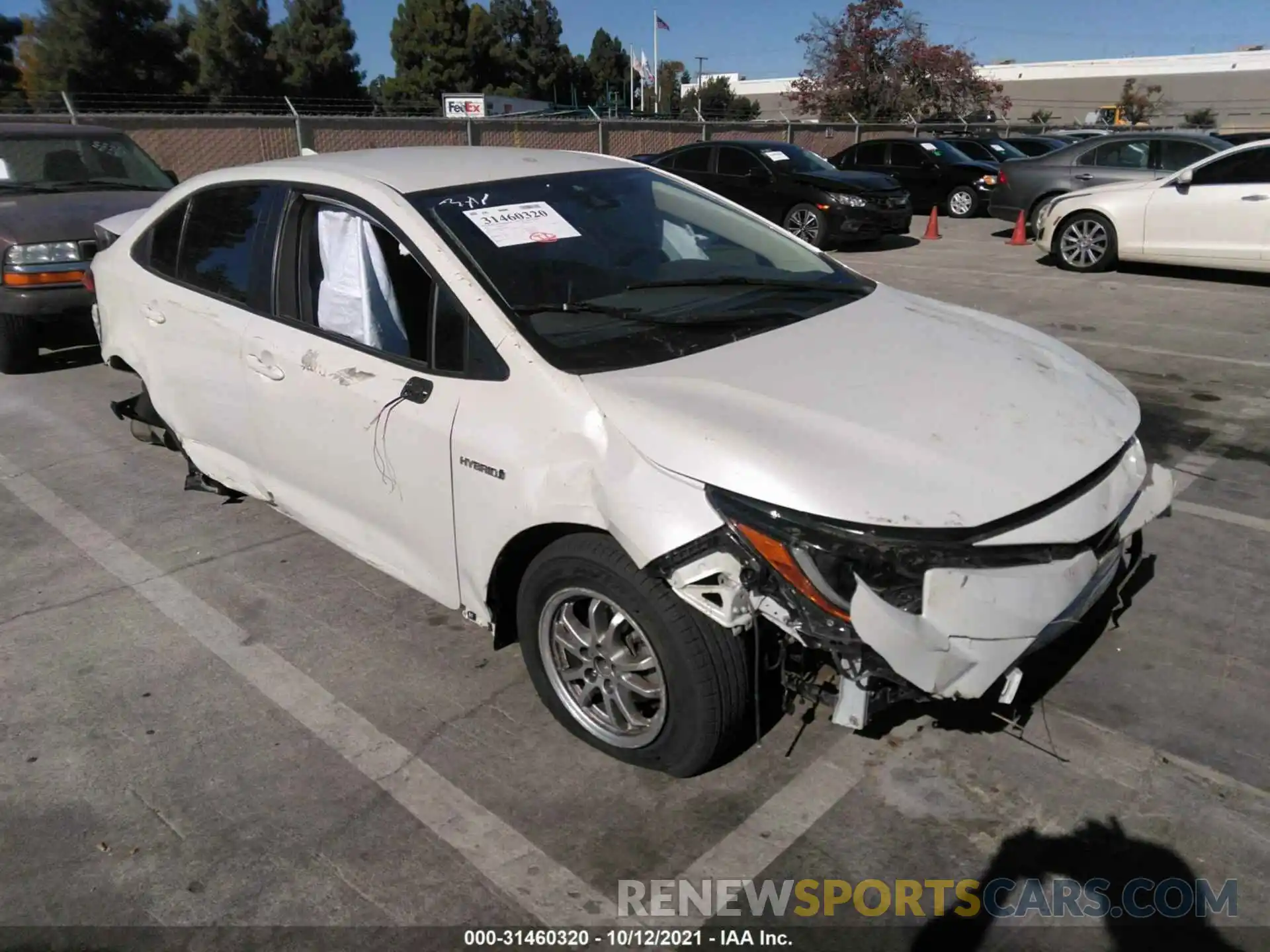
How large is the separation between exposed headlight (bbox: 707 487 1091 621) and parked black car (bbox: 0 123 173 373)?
636 cm

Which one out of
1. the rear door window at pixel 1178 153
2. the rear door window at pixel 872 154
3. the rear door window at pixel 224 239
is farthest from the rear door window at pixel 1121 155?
the rear door window at pixel 224 239

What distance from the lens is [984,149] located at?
18891 mm

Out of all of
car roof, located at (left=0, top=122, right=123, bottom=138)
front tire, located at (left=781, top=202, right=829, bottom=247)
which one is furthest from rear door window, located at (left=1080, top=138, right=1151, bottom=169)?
car roof, located at (left=0, top=122, right=123, bottom=138)

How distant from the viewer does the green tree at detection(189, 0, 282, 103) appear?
154ft

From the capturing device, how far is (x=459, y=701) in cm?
325

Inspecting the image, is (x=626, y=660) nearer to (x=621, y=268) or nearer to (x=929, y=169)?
(x=621, y=268)

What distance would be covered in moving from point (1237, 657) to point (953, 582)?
1802 mm

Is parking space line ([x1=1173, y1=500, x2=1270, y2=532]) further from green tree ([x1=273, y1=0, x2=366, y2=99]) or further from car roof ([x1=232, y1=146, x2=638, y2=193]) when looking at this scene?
green tree ([x1=273, y1=0, x2=366, y2=99])

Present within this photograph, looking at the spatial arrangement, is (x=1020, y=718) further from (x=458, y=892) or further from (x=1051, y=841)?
(x=458, y=892)

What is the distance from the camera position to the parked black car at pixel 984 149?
18.7 meters

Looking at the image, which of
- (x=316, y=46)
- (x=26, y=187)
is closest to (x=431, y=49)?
(x=316, y=46)

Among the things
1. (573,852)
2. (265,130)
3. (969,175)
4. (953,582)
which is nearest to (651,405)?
(953,582)

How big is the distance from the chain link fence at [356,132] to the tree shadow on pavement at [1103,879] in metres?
10.2

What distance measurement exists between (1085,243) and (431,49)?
58.9 m
